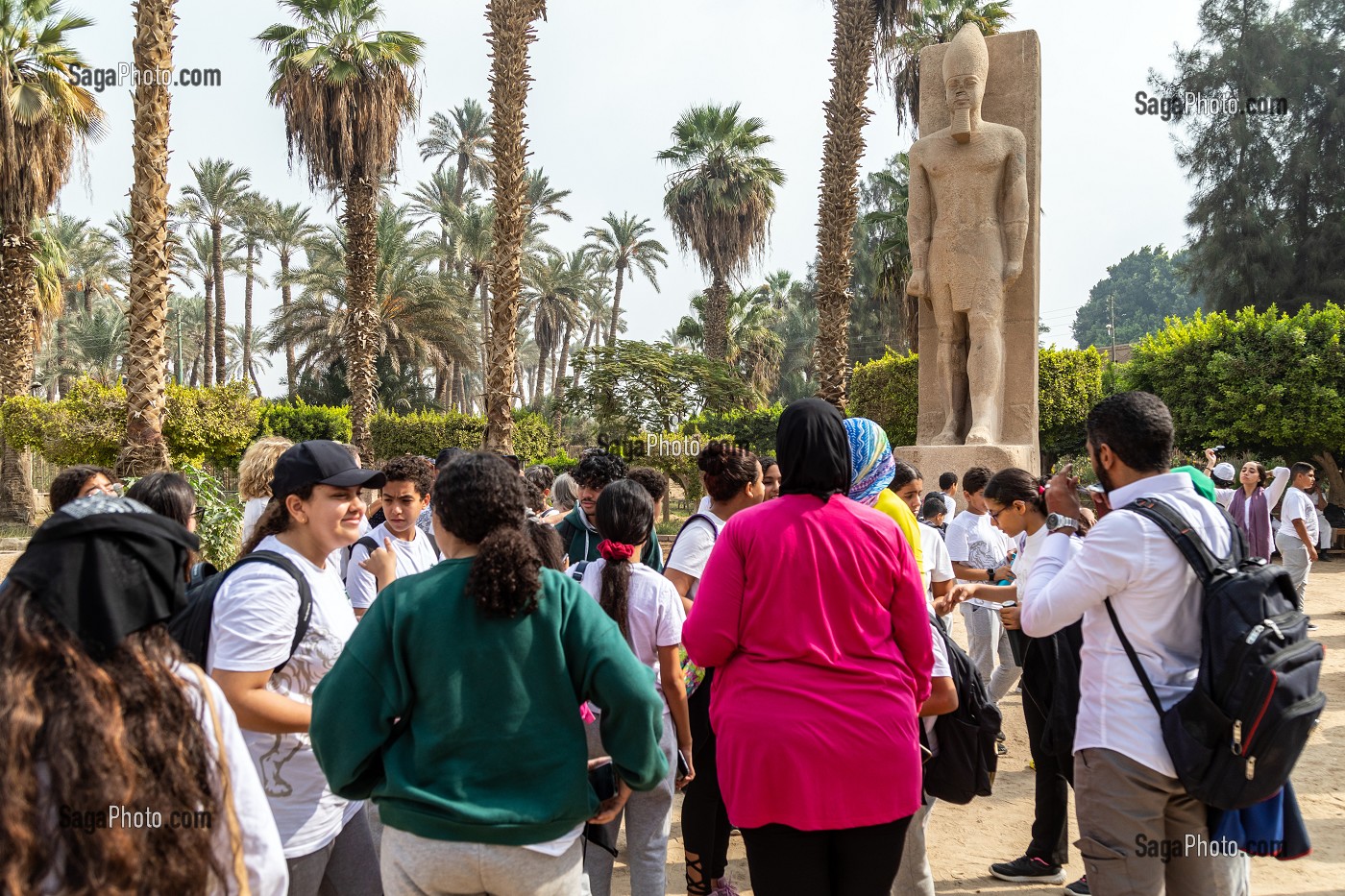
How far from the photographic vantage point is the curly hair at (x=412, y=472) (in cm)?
435

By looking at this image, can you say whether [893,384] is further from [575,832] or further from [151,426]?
[575,832]

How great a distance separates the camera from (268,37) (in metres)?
21.9

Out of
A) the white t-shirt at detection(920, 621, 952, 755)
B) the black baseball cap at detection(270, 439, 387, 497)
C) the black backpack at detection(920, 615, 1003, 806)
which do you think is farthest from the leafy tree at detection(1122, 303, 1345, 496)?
the black baseball cap at detection(270, 439, 387, 497)

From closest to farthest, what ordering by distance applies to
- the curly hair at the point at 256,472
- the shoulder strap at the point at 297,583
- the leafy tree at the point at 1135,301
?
the shoulder strap at the point at 297,583
the curly hair at the point at 256,472
the leafy tree at the point at 1135,301

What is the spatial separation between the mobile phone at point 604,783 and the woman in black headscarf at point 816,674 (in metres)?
0.31

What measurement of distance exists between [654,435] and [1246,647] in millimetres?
20249

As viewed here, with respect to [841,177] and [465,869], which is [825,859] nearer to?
[465,869]

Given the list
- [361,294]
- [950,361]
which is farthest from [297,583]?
[361,294]

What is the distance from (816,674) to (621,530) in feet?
3.94

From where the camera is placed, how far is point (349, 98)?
71.2ft

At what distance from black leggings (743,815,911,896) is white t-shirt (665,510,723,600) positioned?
1.55m

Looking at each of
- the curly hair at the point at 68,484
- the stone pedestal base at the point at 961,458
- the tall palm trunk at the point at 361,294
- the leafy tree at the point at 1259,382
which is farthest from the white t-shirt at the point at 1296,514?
the tall palm trunk at the point at 361,294

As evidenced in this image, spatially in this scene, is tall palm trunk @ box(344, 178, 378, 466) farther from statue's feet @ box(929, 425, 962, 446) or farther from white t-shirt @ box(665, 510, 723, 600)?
white t-shirt @ box(665, 510, 723, 600)

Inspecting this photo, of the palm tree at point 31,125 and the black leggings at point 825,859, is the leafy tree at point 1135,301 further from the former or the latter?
the black leggings at point 825,859
